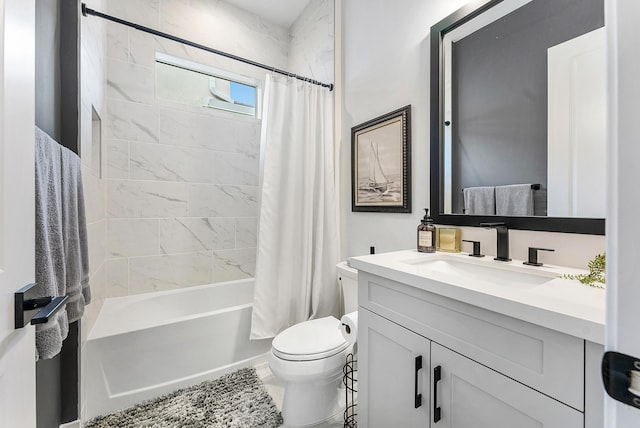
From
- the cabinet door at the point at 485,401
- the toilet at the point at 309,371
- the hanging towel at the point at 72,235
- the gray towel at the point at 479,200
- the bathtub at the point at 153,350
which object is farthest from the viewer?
the bathtub at the point at 153,350

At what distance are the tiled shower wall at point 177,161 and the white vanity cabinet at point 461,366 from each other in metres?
1.84

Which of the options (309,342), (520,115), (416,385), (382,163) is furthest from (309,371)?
(520,115)

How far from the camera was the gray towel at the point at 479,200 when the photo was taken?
4.13ft

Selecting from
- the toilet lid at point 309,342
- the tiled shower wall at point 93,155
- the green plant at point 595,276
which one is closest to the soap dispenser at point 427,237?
the green plant at point 595,276

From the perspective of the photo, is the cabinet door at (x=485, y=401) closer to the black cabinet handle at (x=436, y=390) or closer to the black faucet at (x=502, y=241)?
the black cabinet handle at (x=436, y=390)

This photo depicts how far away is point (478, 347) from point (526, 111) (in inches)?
38.7

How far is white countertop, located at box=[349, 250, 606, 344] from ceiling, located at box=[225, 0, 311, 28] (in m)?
2.58

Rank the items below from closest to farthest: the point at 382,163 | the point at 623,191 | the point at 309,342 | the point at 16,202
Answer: the point at 623,191 → the point at 16,202 → the point at 309,342 → the point at 382,163

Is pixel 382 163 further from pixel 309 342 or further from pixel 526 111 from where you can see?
pixel 309 342

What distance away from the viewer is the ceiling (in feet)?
8.23

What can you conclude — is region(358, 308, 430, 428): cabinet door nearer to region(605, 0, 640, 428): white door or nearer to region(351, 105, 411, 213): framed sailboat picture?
region(605, 0, 640, 428): white door

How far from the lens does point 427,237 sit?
1.38 m

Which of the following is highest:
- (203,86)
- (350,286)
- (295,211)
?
(203,86)

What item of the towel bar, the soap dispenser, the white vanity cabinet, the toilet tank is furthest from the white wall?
the towel bar
